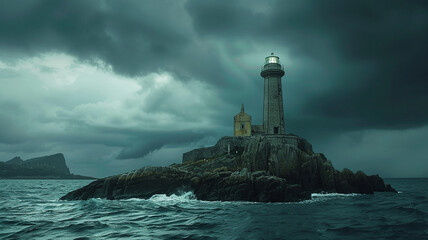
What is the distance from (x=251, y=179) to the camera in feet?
115

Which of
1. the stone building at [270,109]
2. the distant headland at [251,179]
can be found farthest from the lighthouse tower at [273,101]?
the distant headland at [251,179]

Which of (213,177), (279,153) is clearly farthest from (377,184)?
(213,177)

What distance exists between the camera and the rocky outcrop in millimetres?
34469

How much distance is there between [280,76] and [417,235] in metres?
53.9

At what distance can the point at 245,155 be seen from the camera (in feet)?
147

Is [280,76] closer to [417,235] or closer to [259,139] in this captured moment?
[259,139]

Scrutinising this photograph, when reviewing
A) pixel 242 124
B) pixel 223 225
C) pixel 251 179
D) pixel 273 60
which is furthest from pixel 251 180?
pixel 273 60

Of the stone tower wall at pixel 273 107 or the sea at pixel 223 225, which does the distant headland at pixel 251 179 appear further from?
the sea at pixel 223 225

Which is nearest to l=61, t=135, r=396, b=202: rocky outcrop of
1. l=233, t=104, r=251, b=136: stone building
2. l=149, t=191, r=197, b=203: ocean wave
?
l=149, t=191, r=197, b=203: ocean wave

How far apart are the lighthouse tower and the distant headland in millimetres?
5154

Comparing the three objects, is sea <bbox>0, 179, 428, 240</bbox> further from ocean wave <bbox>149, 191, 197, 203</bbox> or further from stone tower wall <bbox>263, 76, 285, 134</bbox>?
stone tower wall <bbox>263, 76, 285, 134</bbox>

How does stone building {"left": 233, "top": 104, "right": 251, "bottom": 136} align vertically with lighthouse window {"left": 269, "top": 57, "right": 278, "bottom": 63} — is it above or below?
below

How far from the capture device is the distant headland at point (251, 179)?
113 ft

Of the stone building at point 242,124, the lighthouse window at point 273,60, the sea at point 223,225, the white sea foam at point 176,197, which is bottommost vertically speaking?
the sea at point 223,225
